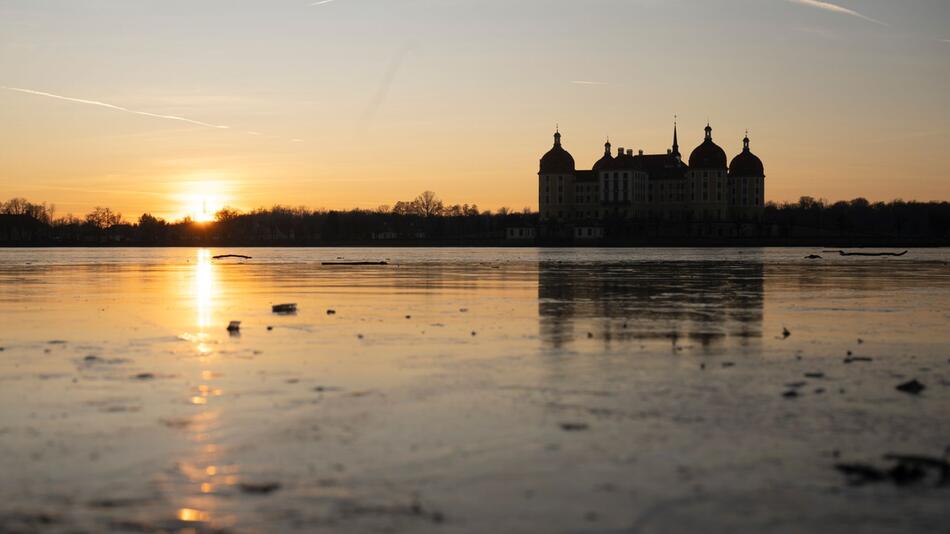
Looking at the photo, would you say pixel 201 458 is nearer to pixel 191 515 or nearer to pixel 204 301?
pixel 191 515

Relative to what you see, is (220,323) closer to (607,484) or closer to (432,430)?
(432,430)

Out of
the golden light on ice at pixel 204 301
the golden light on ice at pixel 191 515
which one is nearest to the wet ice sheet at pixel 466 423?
the golden light on ice at pixel 191 515

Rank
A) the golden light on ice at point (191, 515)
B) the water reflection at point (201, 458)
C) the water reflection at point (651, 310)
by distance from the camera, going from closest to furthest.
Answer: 1. the golden light on ice at point (191, 515)
2. the water reflection at point (201, 458)
3. the water reflection at point (651, 310)

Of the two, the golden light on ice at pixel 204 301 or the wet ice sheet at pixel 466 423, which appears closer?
the wet ice sheet at pixel 466 423

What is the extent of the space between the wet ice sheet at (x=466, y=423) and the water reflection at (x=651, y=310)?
0.27 metres

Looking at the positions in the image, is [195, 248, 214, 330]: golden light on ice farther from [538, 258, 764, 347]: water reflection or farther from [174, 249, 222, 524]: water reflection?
[538, 258, 764, 347]: water reflection

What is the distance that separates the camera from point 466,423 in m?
13.1

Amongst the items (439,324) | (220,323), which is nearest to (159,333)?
(220,323)

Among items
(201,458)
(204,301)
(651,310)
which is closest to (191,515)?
(201,458)

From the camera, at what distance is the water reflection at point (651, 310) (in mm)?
23344

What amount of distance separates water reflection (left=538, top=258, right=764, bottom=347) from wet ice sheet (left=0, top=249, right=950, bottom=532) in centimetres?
27

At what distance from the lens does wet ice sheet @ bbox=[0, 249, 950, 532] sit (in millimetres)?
9422

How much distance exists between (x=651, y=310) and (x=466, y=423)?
18.2 meters

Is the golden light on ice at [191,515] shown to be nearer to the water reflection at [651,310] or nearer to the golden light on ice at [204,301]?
the water reflection at [651,310]
